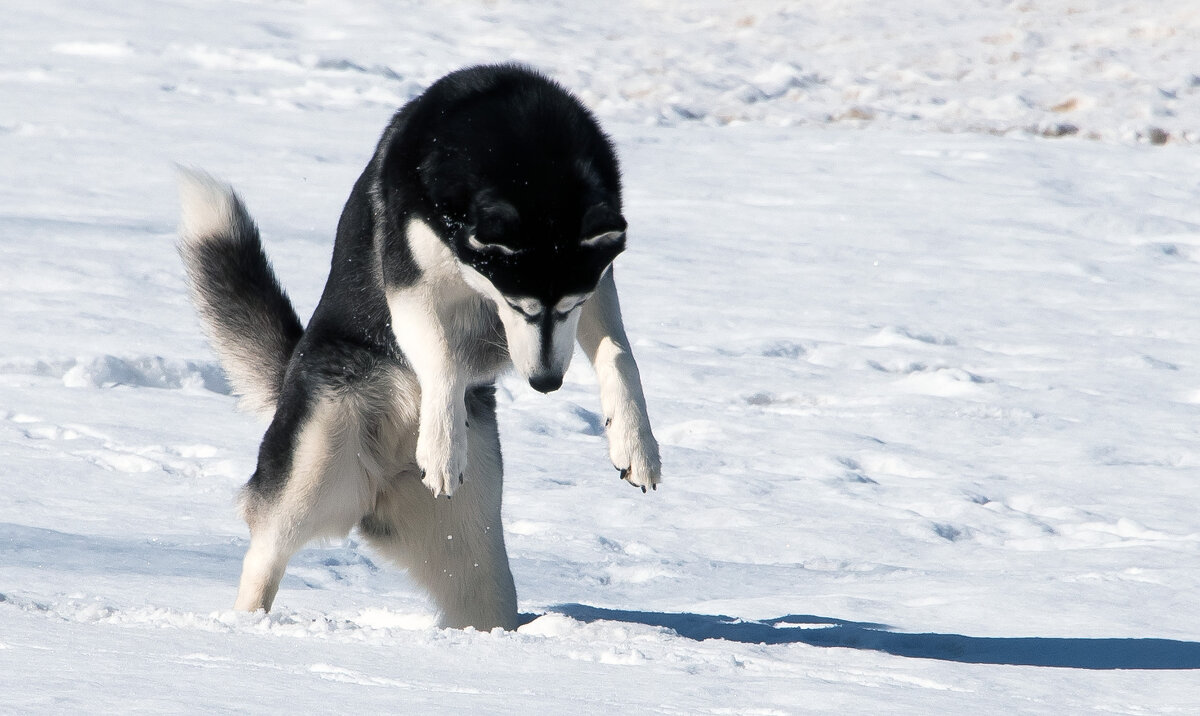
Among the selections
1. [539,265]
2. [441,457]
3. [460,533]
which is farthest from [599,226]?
[460,533]

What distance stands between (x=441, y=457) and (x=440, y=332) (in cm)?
28

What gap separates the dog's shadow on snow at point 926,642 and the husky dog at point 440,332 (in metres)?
0.38

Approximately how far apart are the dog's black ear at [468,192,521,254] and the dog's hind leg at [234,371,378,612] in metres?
0.62

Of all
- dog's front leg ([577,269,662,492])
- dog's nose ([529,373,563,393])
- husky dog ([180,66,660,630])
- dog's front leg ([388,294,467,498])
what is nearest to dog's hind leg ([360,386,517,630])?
husky dog ([180,66,660,630])

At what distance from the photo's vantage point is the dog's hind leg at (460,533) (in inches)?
128

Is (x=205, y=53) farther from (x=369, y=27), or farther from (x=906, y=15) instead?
(x=906, y=15)

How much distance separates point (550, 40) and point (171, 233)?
21.6 feet

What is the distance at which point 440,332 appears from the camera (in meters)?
2.99

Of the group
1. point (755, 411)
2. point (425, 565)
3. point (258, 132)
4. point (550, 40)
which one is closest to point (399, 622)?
point (425, 565)

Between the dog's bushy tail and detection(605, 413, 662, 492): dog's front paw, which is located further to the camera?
the dog's bushy tail

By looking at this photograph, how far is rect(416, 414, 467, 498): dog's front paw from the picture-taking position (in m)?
2.95

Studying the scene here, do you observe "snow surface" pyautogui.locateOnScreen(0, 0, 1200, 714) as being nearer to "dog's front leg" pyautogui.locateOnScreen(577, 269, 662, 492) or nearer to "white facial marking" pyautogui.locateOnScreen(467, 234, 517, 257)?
"dog's front leg" pyautogui.locateOnScreen(577, 269, 662, 492)

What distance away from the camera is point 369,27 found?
13.0 metres

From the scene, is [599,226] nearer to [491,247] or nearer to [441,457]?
[491,247]
